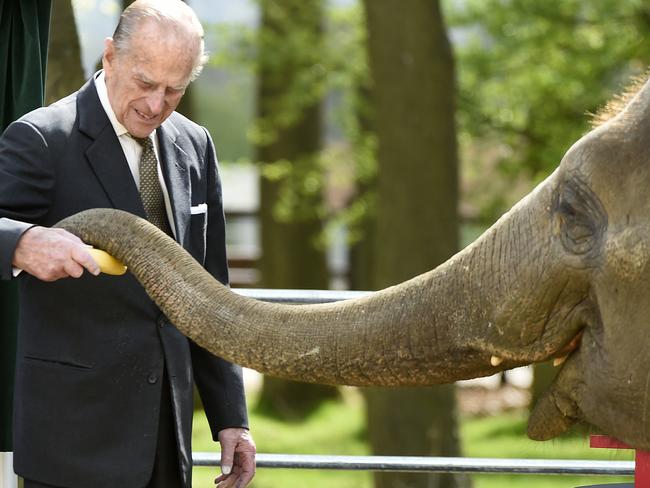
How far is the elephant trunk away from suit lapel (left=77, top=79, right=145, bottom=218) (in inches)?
19.0

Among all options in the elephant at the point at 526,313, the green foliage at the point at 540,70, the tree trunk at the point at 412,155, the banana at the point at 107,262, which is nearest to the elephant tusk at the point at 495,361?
the elephant at the point at 526,313

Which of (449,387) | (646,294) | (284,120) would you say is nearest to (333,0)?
(284,120)

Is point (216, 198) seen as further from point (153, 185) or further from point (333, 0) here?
point (333, 0)

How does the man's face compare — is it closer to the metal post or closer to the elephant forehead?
the metal post

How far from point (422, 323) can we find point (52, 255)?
3.27 ft

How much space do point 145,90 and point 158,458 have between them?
1.11 m

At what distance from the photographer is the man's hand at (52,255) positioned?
11.6 ft

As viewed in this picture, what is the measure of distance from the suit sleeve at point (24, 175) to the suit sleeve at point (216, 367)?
0.63m

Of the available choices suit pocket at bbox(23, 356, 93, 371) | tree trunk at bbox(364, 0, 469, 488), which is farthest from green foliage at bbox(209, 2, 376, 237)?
suit pocket at bbox(23, 356, 93, 371)

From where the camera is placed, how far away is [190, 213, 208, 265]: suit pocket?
416 centimetres

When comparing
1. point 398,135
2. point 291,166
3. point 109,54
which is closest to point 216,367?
point 109,54

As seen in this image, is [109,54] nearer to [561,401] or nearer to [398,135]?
[561,401]

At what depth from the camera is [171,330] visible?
4035mm

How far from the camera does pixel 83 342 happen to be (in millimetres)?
3908
